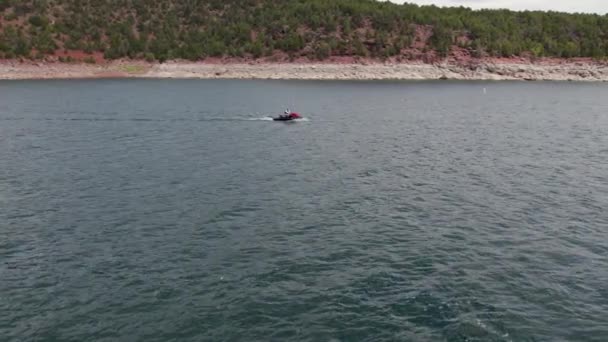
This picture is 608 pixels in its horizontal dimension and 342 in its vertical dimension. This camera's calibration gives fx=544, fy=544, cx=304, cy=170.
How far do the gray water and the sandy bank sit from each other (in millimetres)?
85168

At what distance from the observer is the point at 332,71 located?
158m

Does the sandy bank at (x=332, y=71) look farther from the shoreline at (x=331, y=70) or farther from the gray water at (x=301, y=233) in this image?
the gray water at (x=301, y=233)

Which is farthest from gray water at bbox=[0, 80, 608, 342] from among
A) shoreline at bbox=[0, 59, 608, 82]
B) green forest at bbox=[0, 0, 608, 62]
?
green forest at bbox=[0, 0, 608, 62]

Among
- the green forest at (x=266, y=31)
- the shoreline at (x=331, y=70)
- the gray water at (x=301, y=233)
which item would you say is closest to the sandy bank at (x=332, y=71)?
the shoreline at (x=331, y=70)

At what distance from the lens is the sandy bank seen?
15500cm

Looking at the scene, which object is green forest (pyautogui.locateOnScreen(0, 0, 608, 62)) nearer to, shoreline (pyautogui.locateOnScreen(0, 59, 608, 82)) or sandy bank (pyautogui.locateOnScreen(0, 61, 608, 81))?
shoreline (pyautogui.locateOnScreen(0, 59, 608, 82))

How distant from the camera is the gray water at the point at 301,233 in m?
23.5

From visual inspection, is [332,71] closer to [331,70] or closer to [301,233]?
[331,70]

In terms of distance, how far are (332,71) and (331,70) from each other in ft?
2.24

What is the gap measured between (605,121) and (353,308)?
238ft

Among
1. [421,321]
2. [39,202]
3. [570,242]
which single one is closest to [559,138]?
[570,242]

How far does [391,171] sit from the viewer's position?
49375 millimetres

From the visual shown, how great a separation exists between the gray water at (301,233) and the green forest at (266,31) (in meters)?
98.4

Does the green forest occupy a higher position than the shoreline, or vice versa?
the green forest
